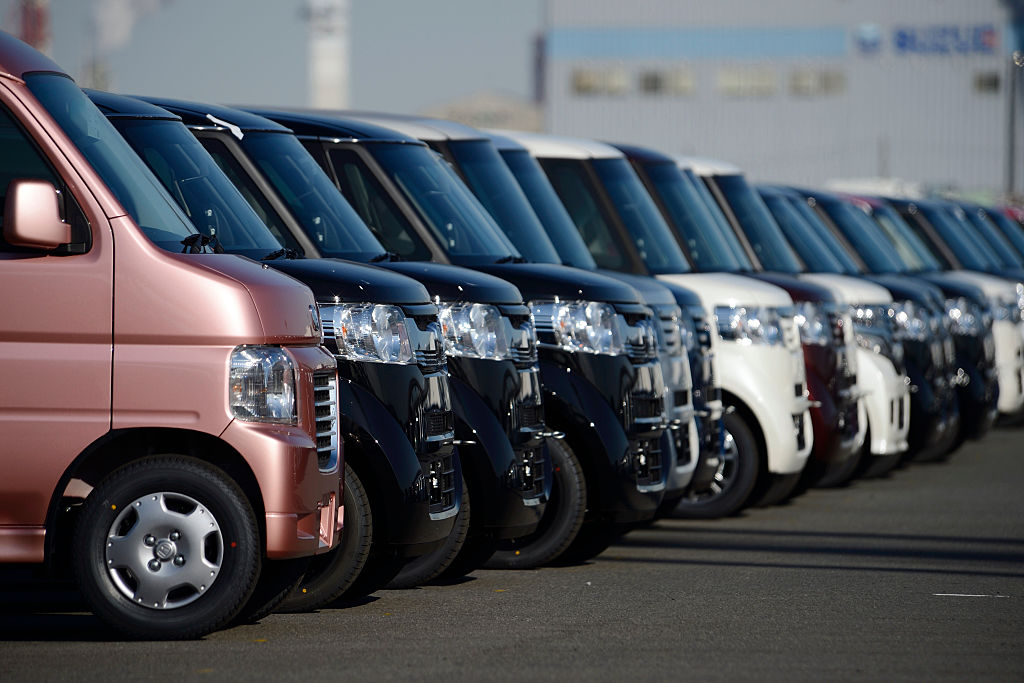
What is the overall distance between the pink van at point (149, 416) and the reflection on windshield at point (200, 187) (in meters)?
1.32

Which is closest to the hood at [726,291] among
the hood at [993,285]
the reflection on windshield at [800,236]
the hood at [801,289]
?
the hood at [801,289]

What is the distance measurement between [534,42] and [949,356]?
120757mm

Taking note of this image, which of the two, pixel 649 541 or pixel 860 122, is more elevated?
pixel 860 122

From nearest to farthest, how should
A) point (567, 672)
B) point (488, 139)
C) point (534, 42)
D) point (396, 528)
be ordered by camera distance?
point (567, 672) < point (396, 528) < point (488, 139) < point (534, 42)

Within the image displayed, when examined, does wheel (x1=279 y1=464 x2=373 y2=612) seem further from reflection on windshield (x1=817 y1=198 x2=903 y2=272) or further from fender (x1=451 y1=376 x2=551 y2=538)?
reflection on windshield (x1=817 y1=198 x2=903 y2=272)

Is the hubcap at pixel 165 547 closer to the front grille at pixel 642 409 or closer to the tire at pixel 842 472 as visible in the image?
the front grille at pixel 642 409

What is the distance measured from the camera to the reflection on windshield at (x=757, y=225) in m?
15.9

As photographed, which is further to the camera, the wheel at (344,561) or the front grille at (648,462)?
the front grille at (648,462)

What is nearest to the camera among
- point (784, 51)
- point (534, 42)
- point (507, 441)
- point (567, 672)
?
point (567, 672)

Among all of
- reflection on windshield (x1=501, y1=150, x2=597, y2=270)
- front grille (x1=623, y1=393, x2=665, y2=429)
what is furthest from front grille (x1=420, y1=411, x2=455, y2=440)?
reflection on windshield (x1=501, y1=150, x2=597, y2=270)

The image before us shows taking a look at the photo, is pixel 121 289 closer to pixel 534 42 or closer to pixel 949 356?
pixel 949 356

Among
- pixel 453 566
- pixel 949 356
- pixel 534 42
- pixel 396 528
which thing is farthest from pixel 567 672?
pixel 534 42

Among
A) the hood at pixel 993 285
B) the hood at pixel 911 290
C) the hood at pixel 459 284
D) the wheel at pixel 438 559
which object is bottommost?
the wheel at pixel 438 559

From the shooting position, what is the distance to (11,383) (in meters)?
7.69
